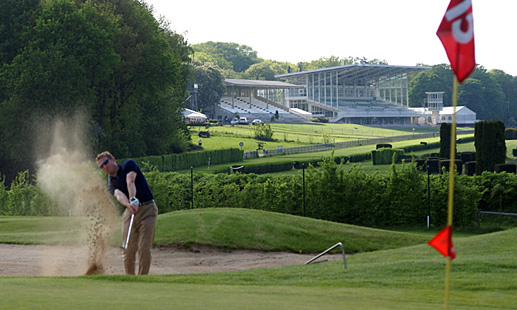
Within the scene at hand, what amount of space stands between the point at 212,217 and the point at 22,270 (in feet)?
20.4

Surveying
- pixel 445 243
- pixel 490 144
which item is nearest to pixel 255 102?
pixel 490 144

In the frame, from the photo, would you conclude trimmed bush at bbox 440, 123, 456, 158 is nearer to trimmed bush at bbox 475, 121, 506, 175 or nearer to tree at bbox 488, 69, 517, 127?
trimmed bush at bbox 475, 121, 506, 175

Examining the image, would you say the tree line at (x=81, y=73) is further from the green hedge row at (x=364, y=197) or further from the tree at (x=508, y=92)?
the tree at (x=508, y=92)

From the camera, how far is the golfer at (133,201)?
1070 centimetres

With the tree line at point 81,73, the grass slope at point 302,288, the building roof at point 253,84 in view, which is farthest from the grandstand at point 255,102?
the grass slope at point 302,288

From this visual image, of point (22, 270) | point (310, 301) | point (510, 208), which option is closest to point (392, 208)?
point (510, 208)

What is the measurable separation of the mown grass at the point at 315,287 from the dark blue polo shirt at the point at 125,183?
135 centimetres

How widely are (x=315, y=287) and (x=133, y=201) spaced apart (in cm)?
314

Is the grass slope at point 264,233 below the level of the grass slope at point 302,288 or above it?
below

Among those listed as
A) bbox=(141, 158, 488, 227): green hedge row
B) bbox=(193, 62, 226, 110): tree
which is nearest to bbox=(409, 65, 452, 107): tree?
bbox=(193, 62, 226, 110): tree

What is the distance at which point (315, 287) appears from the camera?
32.5 feet

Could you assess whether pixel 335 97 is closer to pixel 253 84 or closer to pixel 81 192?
pixel 253 84

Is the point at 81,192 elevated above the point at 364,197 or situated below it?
above

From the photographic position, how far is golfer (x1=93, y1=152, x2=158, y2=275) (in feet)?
35.1
